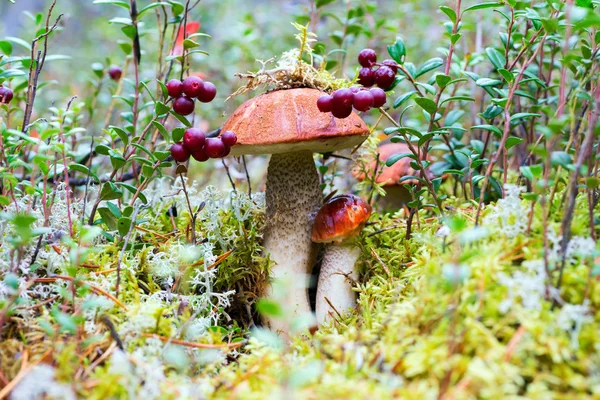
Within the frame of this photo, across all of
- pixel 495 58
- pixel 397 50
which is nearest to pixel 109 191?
pixel 397 50

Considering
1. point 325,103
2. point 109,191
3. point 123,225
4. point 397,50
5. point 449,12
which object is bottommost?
point 123,225

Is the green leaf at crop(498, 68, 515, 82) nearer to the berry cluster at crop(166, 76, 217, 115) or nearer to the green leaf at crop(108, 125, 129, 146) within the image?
the berry cluster at crop(166, 76, 217, 115)

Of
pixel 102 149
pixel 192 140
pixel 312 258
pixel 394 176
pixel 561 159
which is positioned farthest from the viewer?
pixel 394 176

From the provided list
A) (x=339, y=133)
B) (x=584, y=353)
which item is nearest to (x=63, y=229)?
(x=339, y=133)

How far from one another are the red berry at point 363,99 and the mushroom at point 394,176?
0.99 meters

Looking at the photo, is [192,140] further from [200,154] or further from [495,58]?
[495,58]

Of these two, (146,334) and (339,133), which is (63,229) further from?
(339,133)

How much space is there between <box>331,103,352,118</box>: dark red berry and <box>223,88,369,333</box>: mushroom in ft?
0.29

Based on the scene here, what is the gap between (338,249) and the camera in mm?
1977

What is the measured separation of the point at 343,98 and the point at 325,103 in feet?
0.24

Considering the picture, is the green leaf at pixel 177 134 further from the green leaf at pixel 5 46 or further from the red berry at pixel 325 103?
the green leaf at pixel 5 46

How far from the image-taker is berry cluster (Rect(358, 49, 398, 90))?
5.61 feet

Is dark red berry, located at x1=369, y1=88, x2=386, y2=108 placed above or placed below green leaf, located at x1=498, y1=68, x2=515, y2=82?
below

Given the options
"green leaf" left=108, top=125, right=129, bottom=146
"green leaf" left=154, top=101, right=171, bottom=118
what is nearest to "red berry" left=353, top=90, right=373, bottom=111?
"green leaf" left=154, top=101, right=171, bottom=118
